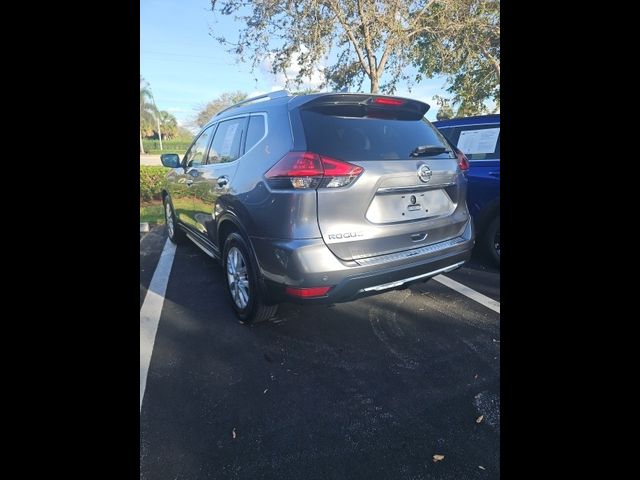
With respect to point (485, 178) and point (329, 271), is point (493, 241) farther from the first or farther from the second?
point (329, 271)

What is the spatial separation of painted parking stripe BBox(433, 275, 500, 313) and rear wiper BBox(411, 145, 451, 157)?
137 centimetres

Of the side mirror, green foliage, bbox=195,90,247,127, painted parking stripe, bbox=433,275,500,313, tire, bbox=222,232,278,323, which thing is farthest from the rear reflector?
green foliage, bbox=195,90,247,127

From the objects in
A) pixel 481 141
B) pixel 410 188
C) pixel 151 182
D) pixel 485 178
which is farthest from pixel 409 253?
pixel 151 182

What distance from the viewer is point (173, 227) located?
5555mm

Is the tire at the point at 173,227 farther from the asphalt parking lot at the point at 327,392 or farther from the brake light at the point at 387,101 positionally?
the brake light at the point at 387,101

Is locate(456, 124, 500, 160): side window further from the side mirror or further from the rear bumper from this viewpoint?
the side mirror

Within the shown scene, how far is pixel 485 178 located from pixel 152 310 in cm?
411

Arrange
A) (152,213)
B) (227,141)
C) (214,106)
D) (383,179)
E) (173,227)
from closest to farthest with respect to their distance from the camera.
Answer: (383,179)
(227,141)
(173,227)
(152,213)
(214,106)
